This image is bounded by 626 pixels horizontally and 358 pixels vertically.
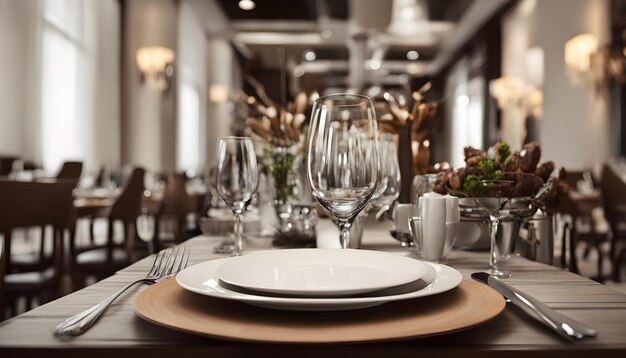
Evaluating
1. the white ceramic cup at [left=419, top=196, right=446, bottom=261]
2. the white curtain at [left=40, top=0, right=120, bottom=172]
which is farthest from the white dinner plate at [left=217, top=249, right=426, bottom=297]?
the white curtain at [left=40, top=0, right=120, bottom=172]

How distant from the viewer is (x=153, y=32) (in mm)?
8398

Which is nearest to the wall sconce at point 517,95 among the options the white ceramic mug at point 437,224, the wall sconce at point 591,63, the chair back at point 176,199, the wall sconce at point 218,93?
the wall sconce at point 591,63

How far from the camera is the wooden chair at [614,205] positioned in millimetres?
3814

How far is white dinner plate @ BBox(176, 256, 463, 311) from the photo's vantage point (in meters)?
0.48

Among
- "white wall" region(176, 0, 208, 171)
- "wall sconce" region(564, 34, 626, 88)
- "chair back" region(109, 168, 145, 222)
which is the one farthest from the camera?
"white wall" region(176, 0, 208, 171)

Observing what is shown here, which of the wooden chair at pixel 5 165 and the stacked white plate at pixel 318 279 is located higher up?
the wooden chair at pixel 5 165

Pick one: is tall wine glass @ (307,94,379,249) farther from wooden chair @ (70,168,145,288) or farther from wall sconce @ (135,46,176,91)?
wall sconce @ (135,46,176,91)

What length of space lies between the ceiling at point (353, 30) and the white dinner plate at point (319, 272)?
723cm

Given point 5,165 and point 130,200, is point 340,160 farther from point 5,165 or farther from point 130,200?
point 5,165

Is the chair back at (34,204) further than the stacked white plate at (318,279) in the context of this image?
Yes

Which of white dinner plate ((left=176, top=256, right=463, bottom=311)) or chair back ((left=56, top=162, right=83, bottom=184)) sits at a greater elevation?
chair back ((left=56, top=162, right=83, bottom=184))

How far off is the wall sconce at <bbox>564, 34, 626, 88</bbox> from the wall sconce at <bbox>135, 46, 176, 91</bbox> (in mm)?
5559

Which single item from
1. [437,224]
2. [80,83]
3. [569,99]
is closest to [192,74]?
[80,83]

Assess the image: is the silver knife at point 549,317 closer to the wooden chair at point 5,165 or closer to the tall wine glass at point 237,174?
the tall wine glass at point 237,174
